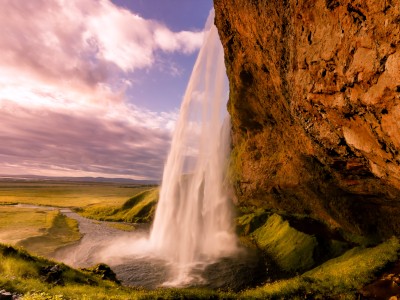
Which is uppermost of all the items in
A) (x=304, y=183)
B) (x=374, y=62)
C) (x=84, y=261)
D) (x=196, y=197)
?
(x=374, y=62)

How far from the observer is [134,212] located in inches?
2832

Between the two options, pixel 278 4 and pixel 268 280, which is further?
pixel 268 280

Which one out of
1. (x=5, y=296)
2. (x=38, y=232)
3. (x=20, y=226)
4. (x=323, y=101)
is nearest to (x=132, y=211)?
(x=20, y=226)

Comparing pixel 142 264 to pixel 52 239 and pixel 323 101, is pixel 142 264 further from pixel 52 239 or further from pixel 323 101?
pixel 323 101

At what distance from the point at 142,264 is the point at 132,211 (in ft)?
141

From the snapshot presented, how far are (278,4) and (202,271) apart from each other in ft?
91.3

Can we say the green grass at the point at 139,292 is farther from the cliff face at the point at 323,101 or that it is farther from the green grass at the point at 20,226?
the green grass at the point at 20,226

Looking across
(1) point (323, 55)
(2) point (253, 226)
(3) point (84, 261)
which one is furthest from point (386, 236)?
(3) point (84, 261)

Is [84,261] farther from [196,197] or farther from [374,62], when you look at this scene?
[374,62]

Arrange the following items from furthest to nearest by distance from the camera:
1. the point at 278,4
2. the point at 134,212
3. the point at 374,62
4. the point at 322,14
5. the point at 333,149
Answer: the point at 134,212 < the point at 333,149 < the point at 278,4 < the point at 322,14 < the point at 374,62

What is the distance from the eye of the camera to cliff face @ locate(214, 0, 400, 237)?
12.6 m

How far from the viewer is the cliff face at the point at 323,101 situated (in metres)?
12.6

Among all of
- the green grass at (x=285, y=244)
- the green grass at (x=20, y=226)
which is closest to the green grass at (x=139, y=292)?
the green grass at (x=285, y=244)

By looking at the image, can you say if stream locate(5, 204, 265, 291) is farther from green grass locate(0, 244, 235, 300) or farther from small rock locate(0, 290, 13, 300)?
small rock locate(0, 290, 13, 300)
